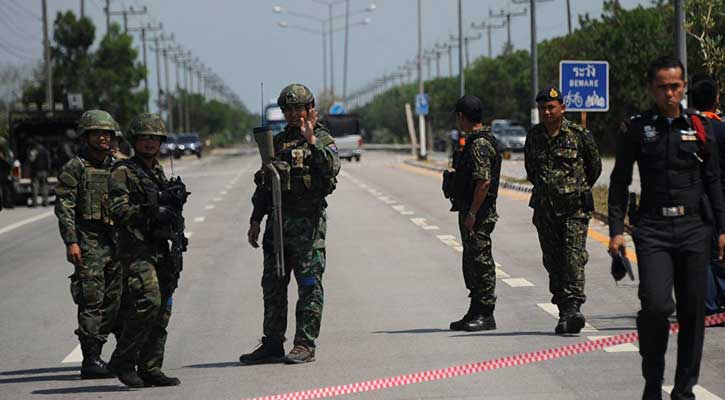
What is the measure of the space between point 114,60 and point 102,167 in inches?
2701

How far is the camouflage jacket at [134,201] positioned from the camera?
841 cm

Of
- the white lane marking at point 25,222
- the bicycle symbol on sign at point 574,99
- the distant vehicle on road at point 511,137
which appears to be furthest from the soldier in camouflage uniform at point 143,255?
the distant vehicle on road at point 511,137

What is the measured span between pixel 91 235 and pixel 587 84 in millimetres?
16490

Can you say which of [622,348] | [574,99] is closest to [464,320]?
[622,348]

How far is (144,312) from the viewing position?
8.41 metres

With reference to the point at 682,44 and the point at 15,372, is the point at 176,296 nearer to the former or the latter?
the point at 15,372

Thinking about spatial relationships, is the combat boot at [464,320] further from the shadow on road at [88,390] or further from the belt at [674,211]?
the belt at [674,211]

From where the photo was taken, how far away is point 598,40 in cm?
5634

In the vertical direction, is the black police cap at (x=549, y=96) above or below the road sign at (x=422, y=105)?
below

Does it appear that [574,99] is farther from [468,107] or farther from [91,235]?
[91,235]

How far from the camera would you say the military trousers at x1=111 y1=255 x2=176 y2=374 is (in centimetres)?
843

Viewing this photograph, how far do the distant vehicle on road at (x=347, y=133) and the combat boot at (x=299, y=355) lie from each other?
56.2 metres

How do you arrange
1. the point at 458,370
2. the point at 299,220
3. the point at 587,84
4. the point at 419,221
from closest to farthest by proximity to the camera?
the point at 458,370 → the point at 299,220 → the point at 419,221 → the point at 587,84

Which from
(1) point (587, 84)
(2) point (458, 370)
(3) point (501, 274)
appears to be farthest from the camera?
(1) point (587, 84)
